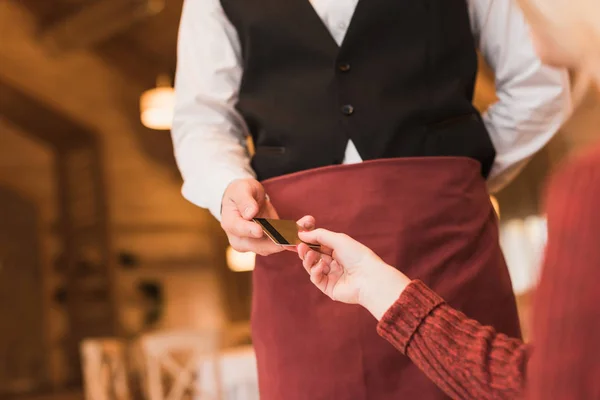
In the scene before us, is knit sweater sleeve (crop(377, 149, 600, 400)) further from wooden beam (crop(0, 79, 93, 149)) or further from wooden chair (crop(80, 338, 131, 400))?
wooden beam (crop(0, 79, 93, 149))

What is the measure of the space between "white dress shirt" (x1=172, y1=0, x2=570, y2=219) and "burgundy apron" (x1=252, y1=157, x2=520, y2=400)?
97 millimetres

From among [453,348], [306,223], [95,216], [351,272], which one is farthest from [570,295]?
[95,216]

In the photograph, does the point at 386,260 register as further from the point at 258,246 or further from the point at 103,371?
the point at 103,371

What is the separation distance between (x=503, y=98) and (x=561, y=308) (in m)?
0.80

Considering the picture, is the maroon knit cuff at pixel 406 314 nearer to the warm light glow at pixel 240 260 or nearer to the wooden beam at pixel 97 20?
the wooden beam at pixel 97 20

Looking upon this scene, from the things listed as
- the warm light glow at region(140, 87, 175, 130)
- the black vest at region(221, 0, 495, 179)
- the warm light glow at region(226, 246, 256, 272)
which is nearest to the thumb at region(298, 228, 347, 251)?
the black vest at region(221, 0, 495, 179)

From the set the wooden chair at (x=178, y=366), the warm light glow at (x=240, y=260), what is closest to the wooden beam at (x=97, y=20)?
the warm light glow at (x=240, y=260)

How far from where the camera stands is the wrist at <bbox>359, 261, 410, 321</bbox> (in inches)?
30.8

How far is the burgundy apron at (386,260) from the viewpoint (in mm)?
1012

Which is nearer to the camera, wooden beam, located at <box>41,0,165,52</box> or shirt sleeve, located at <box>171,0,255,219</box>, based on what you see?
shirt sleeve, located at <box>171,0,255,219</box>

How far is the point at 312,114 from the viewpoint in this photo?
1129 millimetres

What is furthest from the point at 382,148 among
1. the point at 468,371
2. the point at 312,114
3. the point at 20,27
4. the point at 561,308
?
the point at 20,27

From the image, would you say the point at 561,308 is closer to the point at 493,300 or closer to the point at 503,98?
the point at 493,300

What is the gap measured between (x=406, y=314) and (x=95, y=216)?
8039 millimetres
